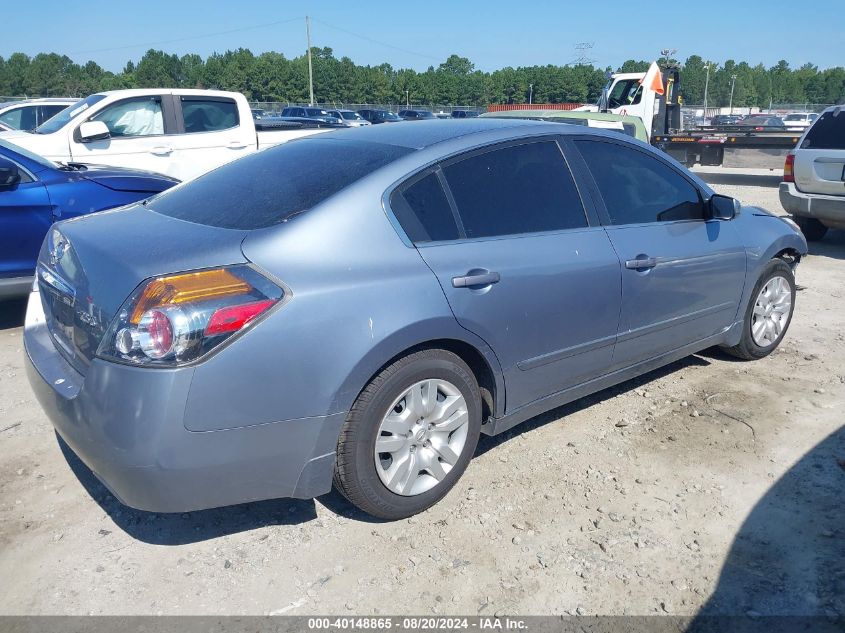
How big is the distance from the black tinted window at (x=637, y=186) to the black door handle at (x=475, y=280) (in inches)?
38.4

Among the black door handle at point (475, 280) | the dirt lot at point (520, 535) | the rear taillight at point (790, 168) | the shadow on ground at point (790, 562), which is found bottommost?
the shadow on ground at point (790, 562)

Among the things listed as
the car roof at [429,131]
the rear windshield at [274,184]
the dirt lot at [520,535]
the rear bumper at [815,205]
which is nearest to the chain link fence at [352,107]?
the rear bumper at [815,205]

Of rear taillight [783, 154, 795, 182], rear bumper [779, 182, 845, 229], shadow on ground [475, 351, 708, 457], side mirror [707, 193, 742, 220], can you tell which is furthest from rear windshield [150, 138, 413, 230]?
rear taillight [783, 154, 795, 182]

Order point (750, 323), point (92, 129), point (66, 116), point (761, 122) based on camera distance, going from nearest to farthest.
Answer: point (750, 323) < point (92, 129) < point (66, 116) < point (761, 122)

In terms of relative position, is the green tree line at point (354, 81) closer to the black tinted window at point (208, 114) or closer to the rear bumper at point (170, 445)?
the black tinted window at point (208, 114)

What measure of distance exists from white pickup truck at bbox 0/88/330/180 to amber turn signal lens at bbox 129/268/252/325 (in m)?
6.73

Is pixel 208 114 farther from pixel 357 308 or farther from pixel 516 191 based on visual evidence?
pixel 357 308

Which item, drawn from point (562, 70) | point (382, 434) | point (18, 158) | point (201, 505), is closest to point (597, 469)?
point (382, 434)

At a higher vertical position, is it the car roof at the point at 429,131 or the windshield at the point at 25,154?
the car roof at the point at 429,131

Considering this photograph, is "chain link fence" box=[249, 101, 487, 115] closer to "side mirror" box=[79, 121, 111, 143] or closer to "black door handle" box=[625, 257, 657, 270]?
"side mirror" box=[79, 121, 111, 143]

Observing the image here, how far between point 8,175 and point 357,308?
404 centimetres

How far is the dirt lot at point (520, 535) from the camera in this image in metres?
2.65

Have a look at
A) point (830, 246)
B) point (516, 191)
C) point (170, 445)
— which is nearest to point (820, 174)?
point (830, 246)

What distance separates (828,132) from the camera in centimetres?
845
